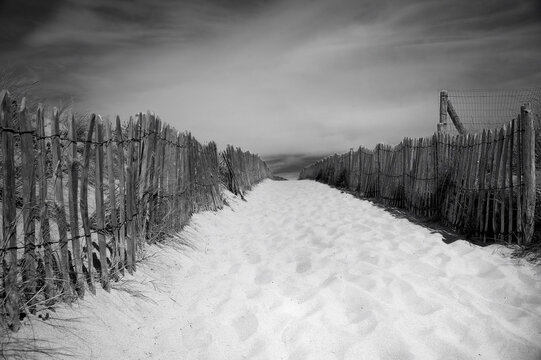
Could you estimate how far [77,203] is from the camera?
95.0 inches

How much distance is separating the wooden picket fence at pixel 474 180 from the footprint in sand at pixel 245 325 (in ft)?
10.00

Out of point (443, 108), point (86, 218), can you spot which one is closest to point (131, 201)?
point (86, 218)

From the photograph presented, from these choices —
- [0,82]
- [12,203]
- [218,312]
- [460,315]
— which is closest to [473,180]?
[460,315]

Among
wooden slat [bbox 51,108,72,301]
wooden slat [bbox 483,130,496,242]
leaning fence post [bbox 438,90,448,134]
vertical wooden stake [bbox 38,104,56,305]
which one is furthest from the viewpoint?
leaning fence post [bbox 438,90,448,134]

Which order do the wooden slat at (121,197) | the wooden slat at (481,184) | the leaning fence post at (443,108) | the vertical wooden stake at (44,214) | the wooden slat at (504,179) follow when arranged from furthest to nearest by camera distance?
the leaning fence post at (443,108) < the wooden slat at (481,184) < the wooden slat at (504,179) < the wooden slat at (121,197) < the vertical wooden stake at (44,214)

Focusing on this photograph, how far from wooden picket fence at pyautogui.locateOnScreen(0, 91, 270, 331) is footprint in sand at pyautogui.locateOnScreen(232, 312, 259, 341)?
1.05 meters

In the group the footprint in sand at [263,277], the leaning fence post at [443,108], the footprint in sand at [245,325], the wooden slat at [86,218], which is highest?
the leaning fence post at [443,108]

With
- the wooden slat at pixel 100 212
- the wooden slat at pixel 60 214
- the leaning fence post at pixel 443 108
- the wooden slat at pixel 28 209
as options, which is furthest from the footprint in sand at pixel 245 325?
the leaning fence post at pixel 443 108

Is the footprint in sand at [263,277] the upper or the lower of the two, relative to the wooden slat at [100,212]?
lower

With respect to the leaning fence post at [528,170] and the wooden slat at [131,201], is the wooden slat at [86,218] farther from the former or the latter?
the leaning fence post at [528,170]

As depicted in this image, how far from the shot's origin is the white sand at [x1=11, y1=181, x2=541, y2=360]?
2.16 metres

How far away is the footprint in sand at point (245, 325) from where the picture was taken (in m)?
2.46

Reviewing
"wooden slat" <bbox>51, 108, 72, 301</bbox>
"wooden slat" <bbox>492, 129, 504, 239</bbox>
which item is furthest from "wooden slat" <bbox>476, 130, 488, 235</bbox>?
"wooden slat" <bbox>51, 108, 72, 301</bbox>

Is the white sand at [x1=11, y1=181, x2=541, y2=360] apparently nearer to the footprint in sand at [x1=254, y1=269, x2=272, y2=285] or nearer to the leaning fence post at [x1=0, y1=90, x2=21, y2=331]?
the footprint in sand at [x1=254, y1=269, x2=272, y2=285]
